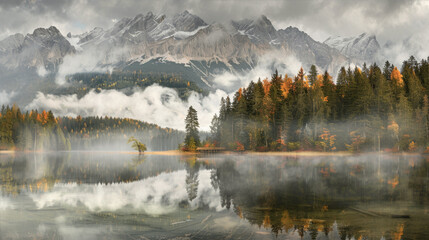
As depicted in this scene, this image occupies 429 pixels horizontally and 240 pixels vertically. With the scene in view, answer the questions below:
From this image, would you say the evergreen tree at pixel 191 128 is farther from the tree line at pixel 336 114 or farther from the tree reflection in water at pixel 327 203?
the tree reflection in water at pixel 327 203

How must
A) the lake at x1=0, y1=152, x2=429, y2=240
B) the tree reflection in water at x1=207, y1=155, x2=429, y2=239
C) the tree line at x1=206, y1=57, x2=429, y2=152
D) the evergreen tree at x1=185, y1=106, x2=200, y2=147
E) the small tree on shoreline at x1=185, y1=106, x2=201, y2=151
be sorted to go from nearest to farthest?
the lake at x1=0, y1=152, x2=429, y2=240 < the tree reflection in water at x1=207, y1=155, x2=429, y2=239 < the tree line at x1=206, y1=57, x2=429, y2=152 < the small tree on shoreline at x1=185, y1=106, x2=201, y2=151 < the evergreen tree at x1=185, y1=106, x2=200, y2=147

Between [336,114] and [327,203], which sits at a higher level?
[336,114]

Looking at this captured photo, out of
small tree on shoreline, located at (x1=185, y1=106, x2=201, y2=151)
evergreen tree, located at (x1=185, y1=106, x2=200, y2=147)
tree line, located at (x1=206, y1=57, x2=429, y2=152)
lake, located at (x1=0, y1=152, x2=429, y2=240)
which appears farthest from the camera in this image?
evergreen tree, located at (x1=185, y1=106, x2=200, y2=147)

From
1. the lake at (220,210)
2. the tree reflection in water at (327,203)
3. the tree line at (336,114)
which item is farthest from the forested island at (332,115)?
the lake at (220,210)

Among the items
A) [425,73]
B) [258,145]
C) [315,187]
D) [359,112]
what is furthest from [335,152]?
[315,187]

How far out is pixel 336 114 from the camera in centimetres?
11500

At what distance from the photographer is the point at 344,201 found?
27188 mm

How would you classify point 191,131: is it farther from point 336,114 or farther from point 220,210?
point 220,210

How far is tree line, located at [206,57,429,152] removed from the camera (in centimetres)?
9975

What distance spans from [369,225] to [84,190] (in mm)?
25385

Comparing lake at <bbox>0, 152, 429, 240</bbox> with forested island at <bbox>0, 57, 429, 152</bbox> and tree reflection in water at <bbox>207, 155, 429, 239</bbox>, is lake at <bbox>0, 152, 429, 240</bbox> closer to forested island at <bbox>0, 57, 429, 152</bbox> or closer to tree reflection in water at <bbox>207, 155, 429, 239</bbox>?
tree reflection in water at <bbox>207, 155, 429, 239</bbox>

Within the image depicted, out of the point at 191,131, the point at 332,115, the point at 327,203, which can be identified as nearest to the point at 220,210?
the point at 327,203

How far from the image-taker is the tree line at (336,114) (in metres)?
99.8

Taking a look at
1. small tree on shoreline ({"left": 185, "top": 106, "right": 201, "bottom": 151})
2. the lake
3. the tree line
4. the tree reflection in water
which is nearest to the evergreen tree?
small tree on shoreline ({"left": 185, "top": 106, "right": 201, "bottom": 151})
